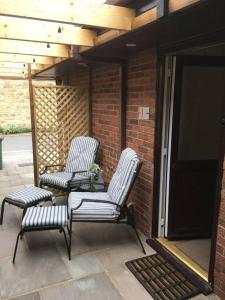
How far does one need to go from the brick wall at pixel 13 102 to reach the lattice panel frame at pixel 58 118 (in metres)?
A: 9.01

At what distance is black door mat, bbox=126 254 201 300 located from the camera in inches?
90.4

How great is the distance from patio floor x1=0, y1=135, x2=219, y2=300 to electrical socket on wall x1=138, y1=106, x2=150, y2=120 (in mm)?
1403

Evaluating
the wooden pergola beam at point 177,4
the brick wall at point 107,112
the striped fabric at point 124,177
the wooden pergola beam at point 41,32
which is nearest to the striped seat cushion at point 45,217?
the striped fabric at point 124,177

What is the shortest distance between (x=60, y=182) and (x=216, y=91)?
2.41 m

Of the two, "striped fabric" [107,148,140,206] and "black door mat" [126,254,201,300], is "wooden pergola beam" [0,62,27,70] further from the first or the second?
"black door mat" [126,254,201,300]

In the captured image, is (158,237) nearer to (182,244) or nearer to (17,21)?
(182,244)

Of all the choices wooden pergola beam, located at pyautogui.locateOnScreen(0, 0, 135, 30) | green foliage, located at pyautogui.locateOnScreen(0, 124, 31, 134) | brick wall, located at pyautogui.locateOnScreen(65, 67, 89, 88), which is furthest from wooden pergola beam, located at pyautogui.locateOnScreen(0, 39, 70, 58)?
green foliage, located at pyautogui.locateOnScreen(0, 124, 31, 134)

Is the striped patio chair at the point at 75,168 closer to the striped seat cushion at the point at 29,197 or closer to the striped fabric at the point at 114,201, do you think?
the striped seat cushion at the point at 29,197

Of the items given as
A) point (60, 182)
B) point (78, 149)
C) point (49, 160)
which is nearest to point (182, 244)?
point (60, 182)

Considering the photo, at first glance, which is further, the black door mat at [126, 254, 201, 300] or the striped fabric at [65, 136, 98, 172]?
the striped fabric at [65, 136, 98, 172]

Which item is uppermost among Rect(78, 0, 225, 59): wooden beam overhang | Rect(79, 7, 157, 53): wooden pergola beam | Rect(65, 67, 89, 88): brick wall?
Rect(79, 7, 157, 53): wooden pergola beam

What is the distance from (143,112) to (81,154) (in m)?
1.67

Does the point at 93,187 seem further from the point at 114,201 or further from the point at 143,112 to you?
the point at 143,112

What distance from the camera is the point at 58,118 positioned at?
4945 millimetres
